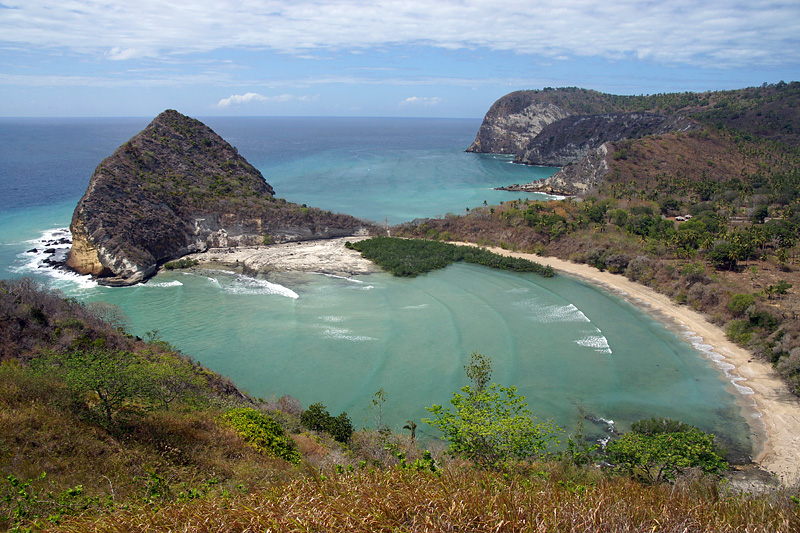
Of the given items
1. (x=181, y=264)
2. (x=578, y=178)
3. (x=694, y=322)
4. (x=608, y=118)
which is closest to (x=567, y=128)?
(x=608, y=118)

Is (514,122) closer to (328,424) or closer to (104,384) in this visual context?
(328,424)

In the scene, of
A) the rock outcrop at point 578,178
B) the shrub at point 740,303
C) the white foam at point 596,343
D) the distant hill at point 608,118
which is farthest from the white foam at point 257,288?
the distant hill at point 608,118

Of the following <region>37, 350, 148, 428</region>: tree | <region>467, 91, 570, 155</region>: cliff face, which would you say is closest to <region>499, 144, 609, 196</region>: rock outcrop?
<region>467, 91, 570, 155</region>: cliff face

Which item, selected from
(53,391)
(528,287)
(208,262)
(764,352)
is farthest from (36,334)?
(764,352)

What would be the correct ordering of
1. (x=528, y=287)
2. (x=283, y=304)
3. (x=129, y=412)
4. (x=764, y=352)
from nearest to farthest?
1. (x=129, y=412)
2. (x=764, y=352)
3. (x=283, y=304)
4. (x=528, y=287)

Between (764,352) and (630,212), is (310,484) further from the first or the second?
(630,212)
